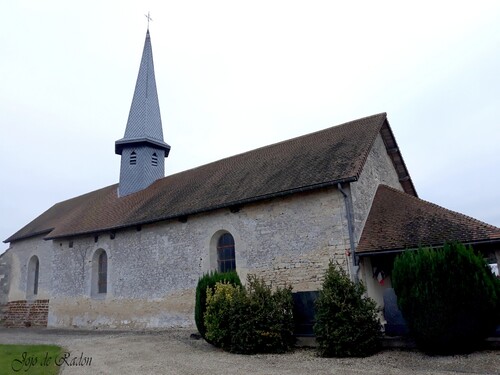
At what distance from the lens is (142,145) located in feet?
68.1

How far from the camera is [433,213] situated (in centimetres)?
1065

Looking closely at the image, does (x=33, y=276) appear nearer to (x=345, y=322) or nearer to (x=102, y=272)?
(x=102, y=272)

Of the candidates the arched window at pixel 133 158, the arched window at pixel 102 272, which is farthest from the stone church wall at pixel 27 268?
the arched window at pixel 133 158

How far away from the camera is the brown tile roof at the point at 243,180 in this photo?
12.0m

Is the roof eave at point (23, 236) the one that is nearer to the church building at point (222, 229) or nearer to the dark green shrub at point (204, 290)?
the church building at point (222, 229)

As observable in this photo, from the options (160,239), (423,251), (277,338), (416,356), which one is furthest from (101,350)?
(423,251)

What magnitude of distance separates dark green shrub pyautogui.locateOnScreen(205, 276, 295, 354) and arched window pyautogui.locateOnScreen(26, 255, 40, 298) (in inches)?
590

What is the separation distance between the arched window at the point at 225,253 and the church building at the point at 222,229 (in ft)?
0.12

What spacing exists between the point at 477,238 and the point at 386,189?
4.28 meters

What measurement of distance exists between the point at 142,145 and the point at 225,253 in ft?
32.1

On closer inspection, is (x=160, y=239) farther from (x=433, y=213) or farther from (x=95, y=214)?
(x=433, y=213)

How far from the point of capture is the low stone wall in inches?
730

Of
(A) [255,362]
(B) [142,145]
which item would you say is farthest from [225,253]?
(B) [142,145]

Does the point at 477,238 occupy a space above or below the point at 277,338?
above
